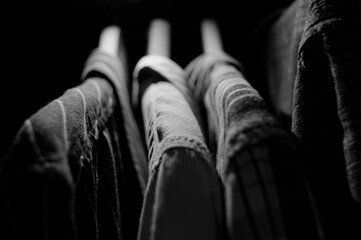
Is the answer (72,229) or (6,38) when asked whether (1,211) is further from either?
(6,38)

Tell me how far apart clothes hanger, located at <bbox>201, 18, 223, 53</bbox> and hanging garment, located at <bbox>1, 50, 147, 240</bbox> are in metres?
0.18

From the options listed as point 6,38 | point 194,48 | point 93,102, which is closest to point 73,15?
point 6,38

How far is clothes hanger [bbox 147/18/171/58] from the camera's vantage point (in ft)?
2.27

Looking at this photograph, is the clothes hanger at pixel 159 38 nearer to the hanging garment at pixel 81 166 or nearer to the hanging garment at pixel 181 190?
the hanging garment at pixel 81 166

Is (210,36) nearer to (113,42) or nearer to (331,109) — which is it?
(113,42)

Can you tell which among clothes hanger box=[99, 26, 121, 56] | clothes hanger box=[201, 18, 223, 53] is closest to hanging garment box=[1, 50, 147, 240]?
clothes hanger box=[99, 26, 121, 56]

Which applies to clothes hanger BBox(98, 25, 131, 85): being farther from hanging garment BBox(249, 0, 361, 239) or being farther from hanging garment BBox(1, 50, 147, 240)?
hanging garment BBox(249, 0, 361, 239)

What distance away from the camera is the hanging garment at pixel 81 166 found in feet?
1.01

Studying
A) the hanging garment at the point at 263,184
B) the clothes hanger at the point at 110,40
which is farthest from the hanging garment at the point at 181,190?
the clothes hanger at the point at 110,40

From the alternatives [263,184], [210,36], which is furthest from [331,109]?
[210,36]

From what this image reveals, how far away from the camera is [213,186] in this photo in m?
0.36

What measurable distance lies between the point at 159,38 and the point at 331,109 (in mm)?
404

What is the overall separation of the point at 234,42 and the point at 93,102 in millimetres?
459

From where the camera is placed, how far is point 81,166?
1.24ft
